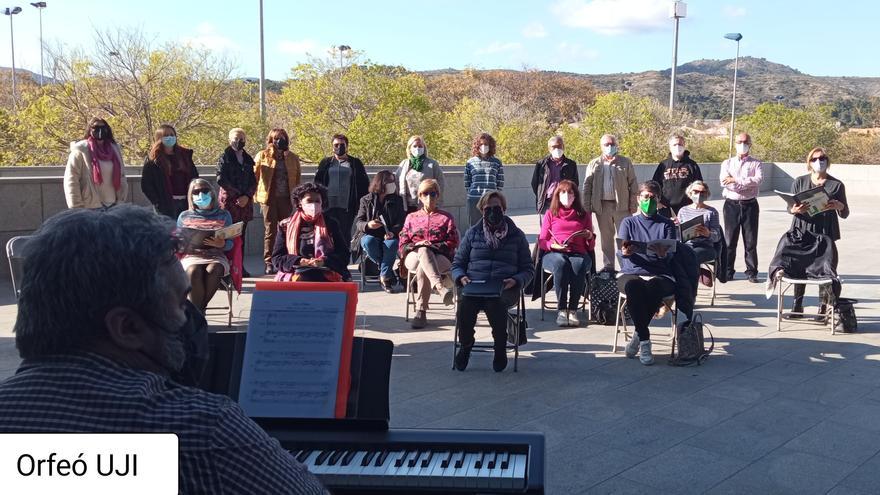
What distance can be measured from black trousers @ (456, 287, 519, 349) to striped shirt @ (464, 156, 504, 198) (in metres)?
3.89

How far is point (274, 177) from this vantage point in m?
10.8

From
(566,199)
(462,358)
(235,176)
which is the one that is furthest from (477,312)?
(235,176)

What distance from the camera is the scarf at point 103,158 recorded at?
9.27 metres

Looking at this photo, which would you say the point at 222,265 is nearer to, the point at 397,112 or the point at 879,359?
the point at 879,359

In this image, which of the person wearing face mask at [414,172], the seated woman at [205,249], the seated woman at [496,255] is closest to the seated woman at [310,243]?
the seated woman at [205,249]

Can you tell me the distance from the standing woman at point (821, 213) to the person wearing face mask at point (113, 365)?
7779 millimetres

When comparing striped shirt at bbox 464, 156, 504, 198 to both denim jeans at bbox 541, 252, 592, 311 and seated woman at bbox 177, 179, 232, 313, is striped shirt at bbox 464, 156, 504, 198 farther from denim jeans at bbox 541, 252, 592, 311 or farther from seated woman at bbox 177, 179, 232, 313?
seated woman at bbox 177, 179, 232, 313

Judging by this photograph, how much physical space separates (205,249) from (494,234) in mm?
2669

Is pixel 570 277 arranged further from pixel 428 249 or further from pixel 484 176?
pixel 484 176

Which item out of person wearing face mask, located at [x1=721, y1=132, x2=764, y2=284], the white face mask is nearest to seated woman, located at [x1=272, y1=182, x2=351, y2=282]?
the white face mask

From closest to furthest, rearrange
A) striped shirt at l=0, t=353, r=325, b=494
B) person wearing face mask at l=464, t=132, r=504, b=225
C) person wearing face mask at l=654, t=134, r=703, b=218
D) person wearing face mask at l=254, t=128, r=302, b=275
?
1. striped shirt at l=0, t=353, r=325, b=494
2. person wearing face mask at l=654, t=134, r=703, b=218
3. person wearing face mask at l=464, t=132, r=504, b=225
4. person wearing face mask at l=254, t=128, r=302, b=275

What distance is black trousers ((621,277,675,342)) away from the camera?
697 centimetres

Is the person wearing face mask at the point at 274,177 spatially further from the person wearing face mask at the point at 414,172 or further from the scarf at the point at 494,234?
the scarf at the point at 494,234

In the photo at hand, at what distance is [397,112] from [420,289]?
688 inches
